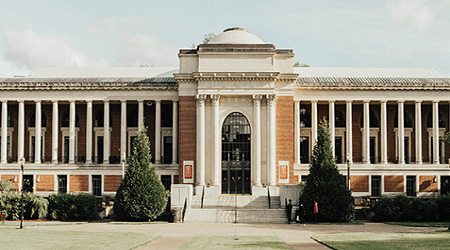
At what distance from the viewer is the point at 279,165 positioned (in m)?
→ 50.0

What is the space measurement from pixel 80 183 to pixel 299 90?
25826 millimetres

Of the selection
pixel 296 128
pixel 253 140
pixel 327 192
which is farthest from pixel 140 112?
pixel 327 192

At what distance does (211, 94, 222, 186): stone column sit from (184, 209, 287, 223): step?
803 centimetres

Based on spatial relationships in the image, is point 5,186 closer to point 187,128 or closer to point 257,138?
point 187,128

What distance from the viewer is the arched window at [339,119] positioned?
5706 centimetres

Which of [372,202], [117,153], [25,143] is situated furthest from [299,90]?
[25,143]

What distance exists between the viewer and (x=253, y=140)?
49531 mm

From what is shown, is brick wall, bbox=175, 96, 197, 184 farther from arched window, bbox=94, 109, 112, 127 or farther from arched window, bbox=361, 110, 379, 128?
arched window, bbox=361, 110, 379, 128

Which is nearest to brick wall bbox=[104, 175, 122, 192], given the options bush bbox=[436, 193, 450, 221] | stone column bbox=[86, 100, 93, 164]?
stone column bbox=[86, 100, 93, 164]

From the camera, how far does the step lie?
3922 centimetres

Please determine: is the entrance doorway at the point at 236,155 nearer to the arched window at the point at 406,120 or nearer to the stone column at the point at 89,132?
the stone column at the point at 89,132

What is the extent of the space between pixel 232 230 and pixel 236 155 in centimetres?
1858

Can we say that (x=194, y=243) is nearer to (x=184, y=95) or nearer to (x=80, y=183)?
(x=184, y=95)

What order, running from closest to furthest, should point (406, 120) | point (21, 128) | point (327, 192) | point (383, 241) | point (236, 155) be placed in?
point (383, 241), point (327, 192), point (236, 155), point (21, 128), point (406, 120)
